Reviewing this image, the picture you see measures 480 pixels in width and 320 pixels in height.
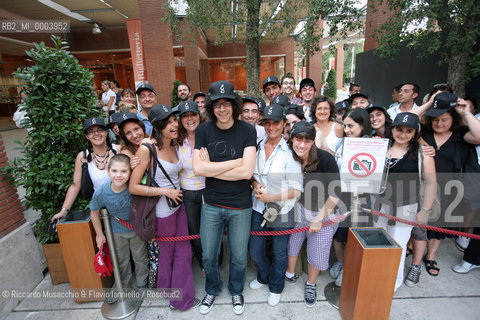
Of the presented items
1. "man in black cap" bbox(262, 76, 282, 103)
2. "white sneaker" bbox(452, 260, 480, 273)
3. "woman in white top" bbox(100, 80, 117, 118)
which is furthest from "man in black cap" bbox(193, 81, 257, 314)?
"woman in white top" bbox(100, 80, 117, 118)

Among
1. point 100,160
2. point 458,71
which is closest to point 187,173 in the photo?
point 100,160

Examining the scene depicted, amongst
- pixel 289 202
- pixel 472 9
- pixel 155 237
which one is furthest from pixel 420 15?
pixel 155 237

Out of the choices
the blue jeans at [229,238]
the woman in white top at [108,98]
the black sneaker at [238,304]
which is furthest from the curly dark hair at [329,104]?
the woman in white top at [108,98]

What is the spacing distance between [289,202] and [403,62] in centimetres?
673

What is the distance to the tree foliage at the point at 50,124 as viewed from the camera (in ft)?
9.61

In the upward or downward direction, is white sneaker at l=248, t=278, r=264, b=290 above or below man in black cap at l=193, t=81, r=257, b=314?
below

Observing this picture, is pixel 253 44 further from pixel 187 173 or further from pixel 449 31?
pixel 187 173

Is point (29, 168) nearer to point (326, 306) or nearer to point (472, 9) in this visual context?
point (326, 306)

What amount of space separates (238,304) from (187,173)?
1.57 metres

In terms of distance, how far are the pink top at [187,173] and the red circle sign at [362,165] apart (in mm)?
1632

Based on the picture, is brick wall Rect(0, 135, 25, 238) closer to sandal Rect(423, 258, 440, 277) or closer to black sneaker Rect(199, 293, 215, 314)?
black sneaker Rect(199, 293, 215, 314)

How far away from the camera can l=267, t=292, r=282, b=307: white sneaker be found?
2865 millimetres

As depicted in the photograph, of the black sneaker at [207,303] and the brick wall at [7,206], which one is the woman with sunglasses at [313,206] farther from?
the brick wall at [7,206]

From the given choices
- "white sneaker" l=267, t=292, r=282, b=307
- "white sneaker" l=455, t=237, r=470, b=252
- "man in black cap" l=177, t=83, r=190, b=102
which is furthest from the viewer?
"man in black cap" l=177, t=83, r=190, b=102
